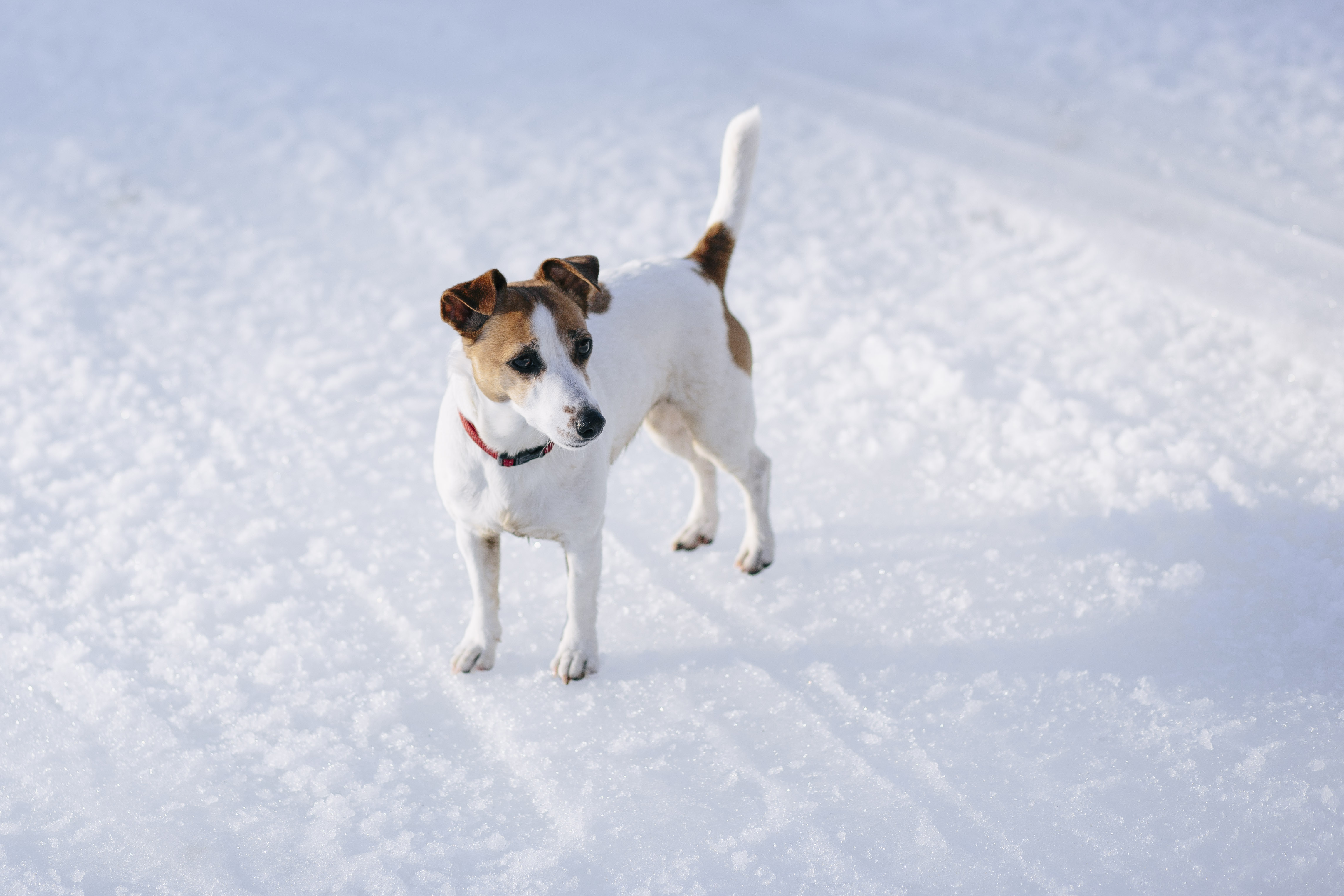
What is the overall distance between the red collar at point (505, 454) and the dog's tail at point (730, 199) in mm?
960

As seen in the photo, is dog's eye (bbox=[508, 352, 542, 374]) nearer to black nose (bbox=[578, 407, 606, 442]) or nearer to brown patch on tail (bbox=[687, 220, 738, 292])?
black nose (bbox=[578, 407, 606, 442])

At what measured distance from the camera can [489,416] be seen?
276 centimetres

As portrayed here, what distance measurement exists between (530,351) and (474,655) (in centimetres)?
126

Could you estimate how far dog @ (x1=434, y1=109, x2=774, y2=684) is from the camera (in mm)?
2602

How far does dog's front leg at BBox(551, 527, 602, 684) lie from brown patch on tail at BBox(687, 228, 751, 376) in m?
0.77

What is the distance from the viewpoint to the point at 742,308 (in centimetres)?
511

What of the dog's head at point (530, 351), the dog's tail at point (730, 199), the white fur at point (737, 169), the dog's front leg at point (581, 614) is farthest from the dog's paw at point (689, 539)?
the dog's head at point (530, 351)

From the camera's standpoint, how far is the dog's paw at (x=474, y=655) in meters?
3.40

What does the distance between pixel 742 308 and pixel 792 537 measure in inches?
60.4

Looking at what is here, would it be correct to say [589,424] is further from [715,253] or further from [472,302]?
[715,253]

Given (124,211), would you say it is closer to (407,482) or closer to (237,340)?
(237,340)

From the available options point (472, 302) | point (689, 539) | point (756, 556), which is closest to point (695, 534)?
point (689, 539)

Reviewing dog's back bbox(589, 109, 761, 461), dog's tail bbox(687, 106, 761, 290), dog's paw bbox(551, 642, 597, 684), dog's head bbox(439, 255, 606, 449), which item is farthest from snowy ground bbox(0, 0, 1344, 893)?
dog's head bbox(439, 255, 606, 449)

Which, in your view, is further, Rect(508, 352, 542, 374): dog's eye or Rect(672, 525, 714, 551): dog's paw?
Rect(672, 525, 714, 551): dog's paw
